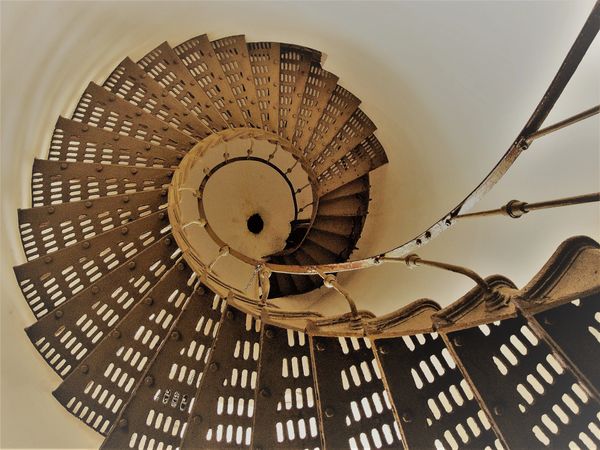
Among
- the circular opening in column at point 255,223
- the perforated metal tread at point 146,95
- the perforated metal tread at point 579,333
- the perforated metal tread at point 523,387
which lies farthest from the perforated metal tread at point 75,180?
the perforated metal tread at point 579,333

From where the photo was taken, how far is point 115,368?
1950mm

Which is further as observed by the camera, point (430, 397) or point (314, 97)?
point (314, 97)

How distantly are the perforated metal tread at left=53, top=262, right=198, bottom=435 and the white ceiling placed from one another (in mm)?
108

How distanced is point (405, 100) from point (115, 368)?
261 cm

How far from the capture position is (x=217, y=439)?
165 cm

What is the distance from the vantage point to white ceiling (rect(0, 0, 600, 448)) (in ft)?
5.80

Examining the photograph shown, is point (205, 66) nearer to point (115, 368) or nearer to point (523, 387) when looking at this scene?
point (115, 368)

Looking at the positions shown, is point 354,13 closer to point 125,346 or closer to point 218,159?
point 218,159

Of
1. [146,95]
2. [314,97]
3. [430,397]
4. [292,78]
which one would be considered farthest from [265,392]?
[292,78]

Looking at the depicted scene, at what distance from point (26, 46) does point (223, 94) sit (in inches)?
58.3

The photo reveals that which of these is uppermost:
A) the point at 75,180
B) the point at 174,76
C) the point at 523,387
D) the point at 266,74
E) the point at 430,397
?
the point at 266,74

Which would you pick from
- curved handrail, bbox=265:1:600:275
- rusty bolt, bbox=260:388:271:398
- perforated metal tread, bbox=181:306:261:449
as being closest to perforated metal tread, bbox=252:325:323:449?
rusty bolt, bbox=260:388:271:398

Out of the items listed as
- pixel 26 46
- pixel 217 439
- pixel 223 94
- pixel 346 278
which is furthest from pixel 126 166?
pixel 346 278

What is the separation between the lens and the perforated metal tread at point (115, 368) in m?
1.87
